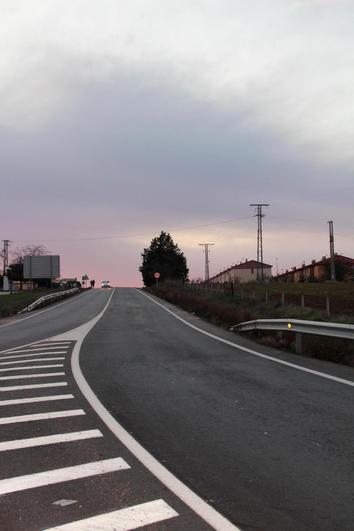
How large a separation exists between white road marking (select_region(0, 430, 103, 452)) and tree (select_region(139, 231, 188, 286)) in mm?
110876

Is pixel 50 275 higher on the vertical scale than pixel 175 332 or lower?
higher

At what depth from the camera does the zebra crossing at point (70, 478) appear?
4215mm

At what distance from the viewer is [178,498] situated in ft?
15.3

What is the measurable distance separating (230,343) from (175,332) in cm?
421

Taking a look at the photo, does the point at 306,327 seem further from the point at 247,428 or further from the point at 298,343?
the point at 247,428

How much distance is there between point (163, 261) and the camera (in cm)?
12706

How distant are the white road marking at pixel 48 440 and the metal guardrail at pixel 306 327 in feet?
22.5

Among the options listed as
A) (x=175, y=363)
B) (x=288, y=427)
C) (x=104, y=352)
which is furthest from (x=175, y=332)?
(x=288, y=427)

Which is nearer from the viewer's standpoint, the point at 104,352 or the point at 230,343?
the point at 104,352

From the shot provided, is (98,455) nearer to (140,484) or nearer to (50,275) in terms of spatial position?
(140,484)

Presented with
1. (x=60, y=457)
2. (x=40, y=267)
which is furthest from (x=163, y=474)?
(x=40, y=267)

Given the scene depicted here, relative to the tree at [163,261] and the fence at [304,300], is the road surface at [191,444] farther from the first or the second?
the tree at [163,261]

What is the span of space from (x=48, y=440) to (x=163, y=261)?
12077 cm

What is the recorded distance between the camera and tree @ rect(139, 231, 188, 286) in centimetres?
12169
